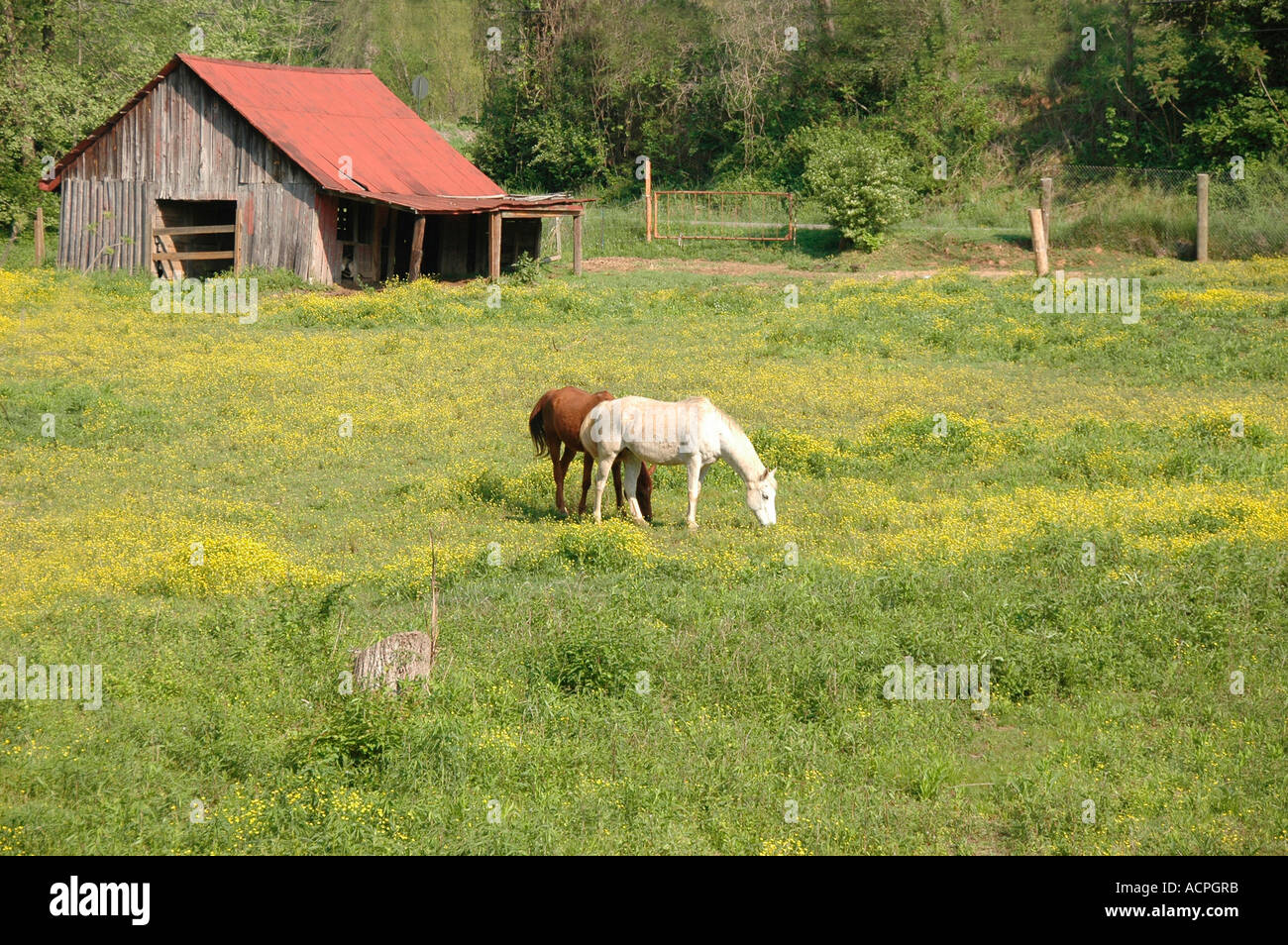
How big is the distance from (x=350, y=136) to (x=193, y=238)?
15.5ft

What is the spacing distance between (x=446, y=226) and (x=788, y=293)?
435 inches

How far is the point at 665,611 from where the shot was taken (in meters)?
9.91

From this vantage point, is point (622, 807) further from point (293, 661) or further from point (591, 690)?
point (293, 661)

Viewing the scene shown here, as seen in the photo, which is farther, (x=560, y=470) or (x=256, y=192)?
(x=256, y=192)

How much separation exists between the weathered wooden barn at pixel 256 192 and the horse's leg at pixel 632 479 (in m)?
17.1

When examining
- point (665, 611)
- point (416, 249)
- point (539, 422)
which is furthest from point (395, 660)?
point (416, 249)

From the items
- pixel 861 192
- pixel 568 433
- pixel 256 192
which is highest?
pixel 861 192

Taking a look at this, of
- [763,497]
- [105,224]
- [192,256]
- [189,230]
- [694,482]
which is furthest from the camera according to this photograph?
[105,224]

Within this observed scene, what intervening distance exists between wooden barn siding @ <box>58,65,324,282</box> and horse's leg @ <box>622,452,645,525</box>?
18.9 m

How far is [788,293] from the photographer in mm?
26969

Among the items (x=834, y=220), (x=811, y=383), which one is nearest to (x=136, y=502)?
(x=811, y=383)

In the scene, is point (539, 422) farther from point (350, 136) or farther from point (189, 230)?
point (350, 136)

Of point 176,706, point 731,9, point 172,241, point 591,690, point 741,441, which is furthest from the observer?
point 731,9

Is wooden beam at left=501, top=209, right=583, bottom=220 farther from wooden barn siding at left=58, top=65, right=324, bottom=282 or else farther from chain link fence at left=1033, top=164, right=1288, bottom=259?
chain link fence at left=1033, top=164, right=1288, bottom=259
